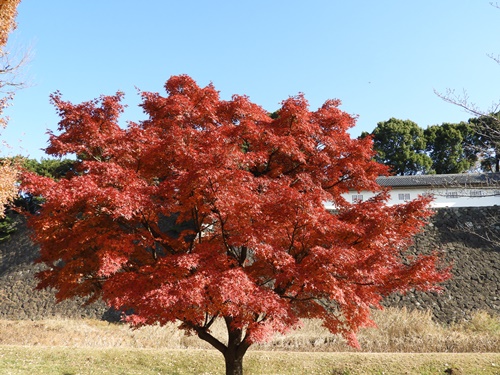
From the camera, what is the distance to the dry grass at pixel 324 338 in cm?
1427

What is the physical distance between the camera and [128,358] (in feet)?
39.6

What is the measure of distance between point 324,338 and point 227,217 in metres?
10.2

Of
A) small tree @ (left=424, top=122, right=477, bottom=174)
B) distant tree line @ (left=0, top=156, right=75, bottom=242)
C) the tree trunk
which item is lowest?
the tree trunk

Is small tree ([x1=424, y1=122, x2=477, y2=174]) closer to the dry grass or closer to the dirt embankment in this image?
the dirt embankment

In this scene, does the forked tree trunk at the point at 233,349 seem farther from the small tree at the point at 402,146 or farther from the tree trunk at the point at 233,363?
the small tree at the point at 402,146

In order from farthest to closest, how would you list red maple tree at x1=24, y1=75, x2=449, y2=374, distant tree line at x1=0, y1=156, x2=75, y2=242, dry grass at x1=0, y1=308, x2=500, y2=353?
distant tree line at x1=0, y1=156, x2=75, y2=242 < dry grass at x1=0, y1=308, x2=500, y2=353 < red maple tree at x1=24, y1=75, x2=449, y2=374

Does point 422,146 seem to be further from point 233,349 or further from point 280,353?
point 233,349

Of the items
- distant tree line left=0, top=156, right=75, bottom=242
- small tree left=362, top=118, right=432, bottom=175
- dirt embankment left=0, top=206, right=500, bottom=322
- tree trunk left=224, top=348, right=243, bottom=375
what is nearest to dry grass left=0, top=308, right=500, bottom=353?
dirt embankment left=0, top=206, right=500, bottom=322

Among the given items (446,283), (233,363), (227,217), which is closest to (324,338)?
(233,363)

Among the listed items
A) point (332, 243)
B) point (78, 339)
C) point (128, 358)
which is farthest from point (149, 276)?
point (78, 339)

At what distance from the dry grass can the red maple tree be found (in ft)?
22.2

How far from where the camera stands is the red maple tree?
681 cm

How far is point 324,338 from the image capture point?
15508 millimetres

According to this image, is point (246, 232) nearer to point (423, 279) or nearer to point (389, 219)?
point (389, 219)
